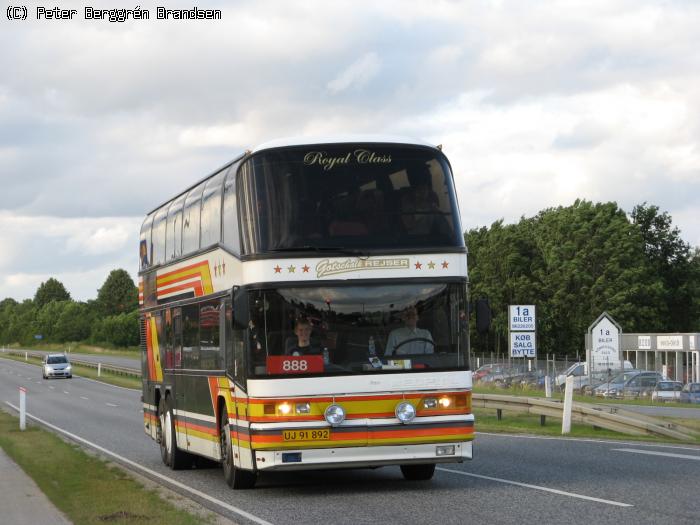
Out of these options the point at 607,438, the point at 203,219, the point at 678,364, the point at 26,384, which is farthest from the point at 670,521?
the point at 26,384

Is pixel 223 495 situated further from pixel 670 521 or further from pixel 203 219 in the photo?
pixel 670 521

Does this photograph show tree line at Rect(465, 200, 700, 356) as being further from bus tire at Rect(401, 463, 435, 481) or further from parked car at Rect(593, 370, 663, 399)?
bus tire at Rect(401, 463, 435, 481)

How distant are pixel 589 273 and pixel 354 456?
250 feet

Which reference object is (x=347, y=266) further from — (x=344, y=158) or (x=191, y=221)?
(x=191, y=221)

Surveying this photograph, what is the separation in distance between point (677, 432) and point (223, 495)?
34.3ft

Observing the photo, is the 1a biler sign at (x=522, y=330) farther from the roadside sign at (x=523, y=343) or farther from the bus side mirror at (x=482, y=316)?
the bus side mirror at (x=482, y=316)

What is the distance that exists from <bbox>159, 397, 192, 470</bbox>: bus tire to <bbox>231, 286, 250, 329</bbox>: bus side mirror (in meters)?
5.77

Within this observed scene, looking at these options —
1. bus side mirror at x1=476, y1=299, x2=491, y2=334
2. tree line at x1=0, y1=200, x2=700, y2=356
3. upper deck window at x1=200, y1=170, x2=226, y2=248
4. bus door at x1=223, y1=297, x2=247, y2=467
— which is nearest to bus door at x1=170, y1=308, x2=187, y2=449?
upper deck window at x1=200, y1=170, x2=226, y2=248

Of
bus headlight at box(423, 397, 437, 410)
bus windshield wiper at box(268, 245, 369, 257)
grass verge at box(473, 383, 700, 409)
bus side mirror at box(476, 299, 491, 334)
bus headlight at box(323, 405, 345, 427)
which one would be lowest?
grass verge at box(473, 383, 700, 409)

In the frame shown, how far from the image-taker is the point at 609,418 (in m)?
23.3

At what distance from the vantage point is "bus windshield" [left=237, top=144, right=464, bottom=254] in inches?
549

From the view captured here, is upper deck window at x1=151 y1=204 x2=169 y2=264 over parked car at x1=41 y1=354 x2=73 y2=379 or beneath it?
over

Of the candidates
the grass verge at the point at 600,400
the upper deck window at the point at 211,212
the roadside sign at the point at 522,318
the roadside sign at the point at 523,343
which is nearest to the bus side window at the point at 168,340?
the upper deck window at the point at 211,212

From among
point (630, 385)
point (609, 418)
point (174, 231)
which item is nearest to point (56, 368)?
point (630, 385)
